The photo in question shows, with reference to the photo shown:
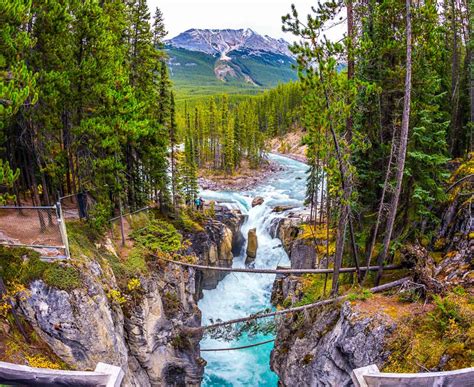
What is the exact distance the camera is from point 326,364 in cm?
1110

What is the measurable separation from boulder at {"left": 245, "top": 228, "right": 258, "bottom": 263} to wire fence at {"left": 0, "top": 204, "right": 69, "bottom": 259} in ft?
76.7

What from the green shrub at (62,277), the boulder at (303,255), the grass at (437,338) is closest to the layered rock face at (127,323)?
the green shrub at (62,277)

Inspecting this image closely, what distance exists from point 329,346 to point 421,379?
27.9 ft

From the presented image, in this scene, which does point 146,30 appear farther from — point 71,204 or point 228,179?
point 228,179

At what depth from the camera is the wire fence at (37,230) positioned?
10.6 metres

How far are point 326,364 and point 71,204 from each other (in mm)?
11774

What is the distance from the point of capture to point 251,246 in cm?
3300

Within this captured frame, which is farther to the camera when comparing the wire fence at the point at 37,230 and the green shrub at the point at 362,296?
the green shrub at the point at 362,296

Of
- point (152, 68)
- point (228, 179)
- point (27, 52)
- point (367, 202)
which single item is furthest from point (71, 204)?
point (228, 179)

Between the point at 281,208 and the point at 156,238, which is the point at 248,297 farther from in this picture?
the point at 156,238

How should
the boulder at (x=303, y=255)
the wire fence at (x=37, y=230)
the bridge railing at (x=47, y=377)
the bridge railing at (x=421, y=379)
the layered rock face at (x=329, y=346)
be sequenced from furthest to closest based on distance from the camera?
1. the boulder at (x=303, y=255)
2. the wire fence at (x=37, y=230)
3. the layered rock face at (x=329, y=346)
4. the bridge railing at (x=421, y=379)
5. the bridge railing at (x=47, y=377)

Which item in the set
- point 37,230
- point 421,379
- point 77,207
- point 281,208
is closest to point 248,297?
point 281,208

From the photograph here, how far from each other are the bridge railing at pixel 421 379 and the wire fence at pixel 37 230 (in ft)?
32.7

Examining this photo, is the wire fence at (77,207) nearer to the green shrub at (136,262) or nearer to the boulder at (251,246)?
the green shrub at (136,262)
